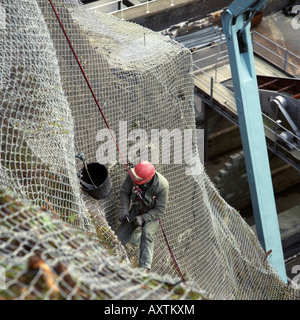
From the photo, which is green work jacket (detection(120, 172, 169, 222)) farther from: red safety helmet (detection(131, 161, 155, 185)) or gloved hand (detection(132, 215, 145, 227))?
red safety helmet (detection(131, 161, 155, 185))

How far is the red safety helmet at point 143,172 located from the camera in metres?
7.17

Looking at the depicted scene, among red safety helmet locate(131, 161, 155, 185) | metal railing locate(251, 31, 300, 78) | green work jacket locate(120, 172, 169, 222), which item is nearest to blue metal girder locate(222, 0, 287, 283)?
green work jacket locate(120, 172, 169, 222)

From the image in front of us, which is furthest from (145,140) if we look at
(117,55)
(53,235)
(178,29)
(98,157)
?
(178,29)

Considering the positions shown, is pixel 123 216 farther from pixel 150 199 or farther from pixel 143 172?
pixel 143 172

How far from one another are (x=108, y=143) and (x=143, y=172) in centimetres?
131

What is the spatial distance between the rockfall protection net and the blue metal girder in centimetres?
88

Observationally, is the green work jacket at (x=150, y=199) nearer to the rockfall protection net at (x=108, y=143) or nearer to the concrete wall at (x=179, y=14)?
the rockfall protection net at (x=108, y=143)

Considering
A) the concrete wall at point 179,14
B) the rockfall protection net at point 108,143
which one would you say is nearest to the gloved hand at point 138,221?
the rockfall protection net at point 108,143

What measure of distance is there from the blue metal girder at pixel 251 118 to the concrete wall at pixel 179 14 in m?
5.79

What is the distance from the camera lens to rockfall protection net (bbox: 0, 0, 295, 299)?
19.7 ft

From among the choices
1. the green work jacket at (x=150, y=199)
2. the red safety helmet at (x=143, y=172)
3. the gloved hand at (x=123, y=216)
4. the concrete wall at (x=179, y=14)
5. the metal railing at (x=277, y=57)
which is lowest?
the metal railing at (x=277, y=57)

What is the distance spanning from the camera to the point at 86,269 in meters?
3.93

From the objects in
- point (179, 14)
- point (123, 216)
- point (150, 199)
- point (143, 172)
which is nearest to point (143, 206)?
point (150, 199)
